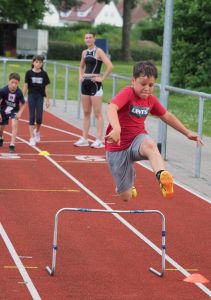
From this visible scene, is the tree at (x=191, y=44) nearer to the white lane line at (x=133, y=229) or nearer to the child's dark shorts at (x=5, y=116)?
the child's dark shorts at (x=5, y=116)

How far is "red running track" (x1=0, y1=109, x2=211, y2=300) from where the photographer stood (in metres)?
8.40

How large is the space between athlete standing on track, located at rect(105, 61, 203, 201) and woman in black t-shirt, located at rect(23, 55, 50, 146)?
9062 mm

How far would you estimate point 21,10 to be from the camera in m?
72.1

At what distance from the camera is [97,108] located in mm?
18047

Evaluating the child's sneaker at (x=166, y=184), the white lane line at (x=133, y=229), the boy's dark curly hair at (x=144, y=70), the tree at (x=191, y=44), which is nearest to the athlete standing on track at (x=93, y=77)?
the white lane line at (x=133, y=229)

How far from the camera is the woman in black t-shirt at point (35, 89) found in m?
18.6

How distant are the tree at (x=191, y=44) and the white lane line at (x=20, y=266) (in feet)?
75.4

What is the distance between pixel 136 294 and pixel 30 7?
64719mm

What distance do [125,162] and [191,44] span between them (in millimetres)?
24922

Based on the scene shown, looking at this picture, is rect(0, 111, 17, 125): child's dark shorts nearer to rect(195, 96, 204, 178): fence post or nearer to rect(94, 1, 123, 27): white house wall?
rect(195, 96, 204, 178): fence post

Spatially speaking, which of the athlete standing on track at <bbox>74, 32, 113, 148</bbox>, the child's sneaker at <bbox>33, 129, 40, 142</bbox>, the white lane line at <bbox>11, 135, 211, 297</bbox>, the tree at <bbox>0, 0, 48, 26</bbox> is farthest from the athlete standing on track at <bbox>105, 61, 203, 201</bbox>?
the tree at <bbox>0, 0, 48, 26</bbox>

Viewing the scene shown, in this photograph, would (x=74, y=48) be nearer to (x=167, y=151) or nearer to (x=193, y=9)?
(x=193, y=9)

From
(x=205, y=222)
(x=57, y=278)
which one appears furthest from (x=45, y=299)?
(x=205, y=222)

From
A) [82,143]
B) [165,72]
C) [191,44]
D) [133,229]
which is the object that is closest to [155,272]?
[133,229]
